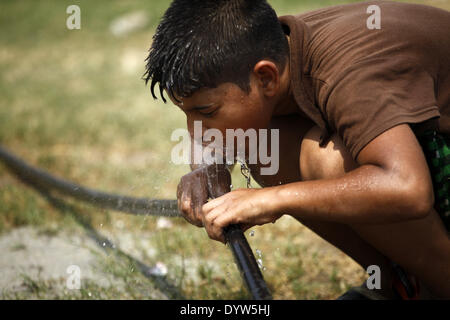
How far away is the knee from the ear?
190mm

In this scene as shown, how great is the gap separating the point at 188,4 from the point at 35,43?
28.0ft

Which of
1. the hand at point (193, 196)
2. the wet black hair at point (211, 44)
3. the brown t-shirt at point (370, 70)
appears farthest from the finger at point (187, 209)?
the brown t-shirt at point (370, 70)

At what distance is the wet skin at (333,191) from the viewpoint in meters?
1.38

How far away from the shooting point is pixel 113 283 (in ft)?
8.02

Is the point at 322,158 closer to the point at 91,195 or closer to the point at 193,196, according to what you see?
the point at 193,196

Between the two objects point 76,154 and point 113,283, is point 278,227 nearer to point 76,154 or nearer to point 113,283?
point 113,283

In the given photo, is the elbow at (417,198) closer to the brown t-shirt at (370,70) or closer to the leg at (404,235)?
the brown t-shirt at (370,70)

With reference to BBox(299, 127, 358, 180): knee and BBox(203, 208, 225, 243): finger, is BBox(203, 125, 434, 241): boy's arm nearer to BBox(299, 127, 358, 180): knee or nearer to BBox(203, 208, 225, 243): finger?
BBox(203, 208, 225, 243): finger

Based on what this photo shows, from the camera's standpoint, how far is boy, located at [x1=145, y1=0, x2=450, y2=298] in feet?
4.62

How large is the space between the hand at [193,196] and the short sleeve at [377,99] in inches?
20.9

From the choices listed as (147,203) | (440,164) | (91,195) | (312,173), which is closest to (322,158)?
(312,173)
